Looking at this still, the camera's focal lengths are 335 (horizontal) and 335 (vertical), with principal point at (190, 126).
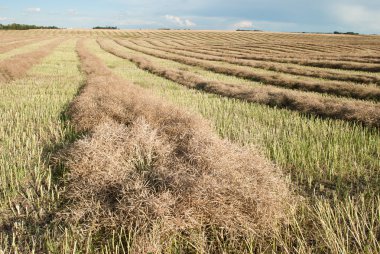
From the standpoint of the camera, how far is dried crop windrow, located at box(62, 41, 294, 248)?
3367 millimetres

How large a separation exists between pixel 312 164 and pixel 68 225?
368cm

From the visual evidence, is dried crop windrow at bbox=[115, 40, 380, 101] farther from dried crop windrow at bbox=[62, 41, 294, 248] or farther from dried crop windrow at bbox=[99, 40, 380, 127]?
dried crop windrow at bbox=[62, 41, 294, 248]

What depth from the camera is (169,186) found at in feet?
12.4

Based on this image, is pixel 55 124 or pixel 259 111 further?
pixel 259 111

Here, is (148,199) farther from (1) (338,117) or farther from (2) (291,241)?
(1) (338,117)

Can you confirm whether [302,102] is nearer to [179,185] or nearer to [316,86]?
[316,86]

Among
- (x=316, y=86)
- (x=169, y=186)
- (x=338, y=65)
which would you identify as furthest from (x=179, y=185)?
(x=338, y=65)

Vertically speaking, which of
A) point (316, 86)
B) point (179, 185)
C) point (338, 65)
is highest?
point (179, 185)

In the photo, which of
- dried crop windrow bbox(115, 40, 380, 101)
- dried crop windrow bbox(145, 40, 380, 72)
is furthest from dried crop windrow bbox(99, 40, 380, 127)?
dried crop windrow bbox(145, 40, 380, 72)

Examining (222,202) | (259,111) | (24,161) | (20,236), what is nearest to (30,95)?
(24,161)

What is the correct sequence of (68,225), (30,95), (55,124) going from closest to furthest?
1. (68,225)
2. (55,124)
3. (30,95)

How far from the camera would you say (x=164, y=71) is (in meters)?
19.8

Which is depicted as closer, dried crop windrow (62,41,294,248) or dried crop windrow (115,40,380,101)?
dried crop windrow (62,41,294,248)

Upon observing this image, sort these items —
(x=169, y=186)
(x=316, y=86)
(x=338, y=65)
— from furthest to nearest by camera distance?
(x=338, y=65) < (x=316, y=86) < (x=169, y=186)
